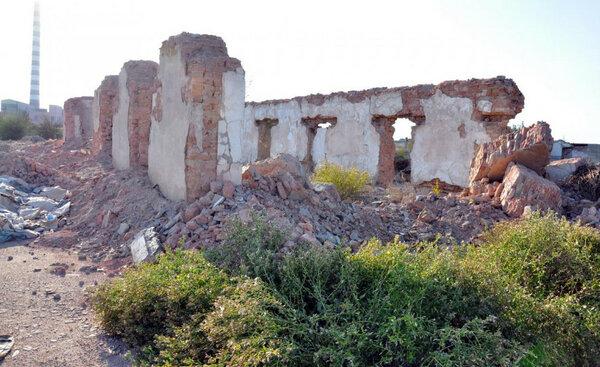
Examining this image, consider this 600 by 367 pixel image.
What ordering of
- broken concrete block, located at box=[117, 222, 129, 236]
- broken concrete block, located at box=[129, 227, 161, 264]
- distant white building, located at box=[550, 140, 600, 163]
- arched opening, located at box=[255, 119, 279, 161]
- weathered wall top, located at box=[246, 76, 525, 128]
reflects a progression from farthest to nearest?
distant white building, located at box=[550, 140, 600, 163] → arched opening, located at box=[255, 119, 279, 161] → weathered wall top, located at box=[246, 76, 525, 128] → broken concrete block, located at box=[117, 222, 129, 236] → broken concrete block, located at box=[129, 227, 161, 264]

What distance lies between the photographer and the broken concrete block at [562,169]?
28.7ft

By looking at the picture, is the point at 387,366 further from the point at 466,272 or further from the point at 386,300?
the point at 466,272

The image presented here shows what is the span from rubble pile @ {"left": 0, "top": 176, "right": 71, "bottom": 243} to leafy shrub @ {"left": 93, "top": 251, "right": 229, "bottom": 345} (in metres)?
3.76

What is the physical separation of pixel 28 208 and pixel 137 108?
2.41 metres

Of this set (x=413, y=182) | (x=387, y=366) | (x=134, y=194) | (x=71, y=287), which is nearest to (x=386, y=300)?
(x=387, y=366)

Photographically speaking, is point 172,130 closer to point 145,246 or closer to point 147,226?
point 147,226

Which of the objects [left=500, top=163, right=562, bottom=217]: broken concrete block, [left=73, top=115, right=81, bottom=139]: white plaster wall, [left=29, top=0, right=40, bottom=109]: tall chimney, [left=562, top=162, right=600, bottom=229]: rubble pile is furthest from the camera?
[left=29, top=0, right=40, bottom=109]: tall chimney

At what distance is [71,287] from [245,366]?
3.00m

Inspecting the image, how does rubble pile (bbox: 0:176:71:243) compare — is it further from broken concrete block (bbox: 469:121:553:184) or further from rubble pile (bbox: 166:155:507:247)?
broken concrete block (bbox: 469:121:553:184)

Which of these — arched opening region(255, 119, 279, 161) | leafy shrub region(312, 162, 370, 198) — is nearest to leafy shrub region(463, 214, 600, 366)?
leafy shrub region(312, 162, 370, 198)

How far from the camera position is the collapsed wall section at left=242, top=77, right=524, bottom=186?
9.89 metres

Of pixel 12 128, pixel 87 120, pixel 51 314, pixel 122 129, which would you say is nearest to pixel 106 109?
pixel 122 129

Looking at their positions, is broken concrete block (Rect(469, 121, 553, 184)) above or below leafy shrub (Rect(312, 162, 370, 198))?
above

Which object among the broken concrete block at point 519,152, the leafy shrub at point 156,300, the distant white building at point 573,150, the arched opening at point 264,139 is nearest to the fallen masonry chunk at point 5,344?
the leafy shrub at point 156,300
